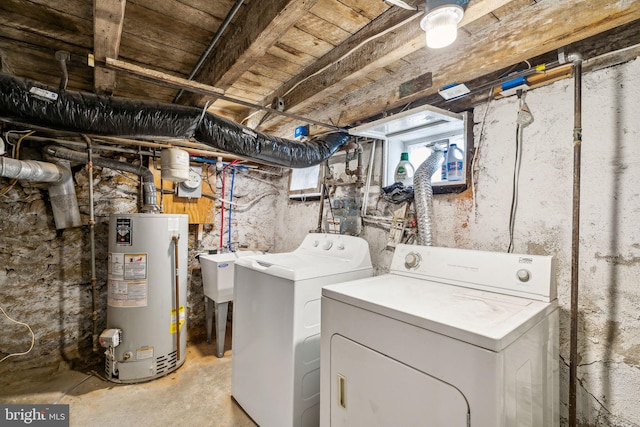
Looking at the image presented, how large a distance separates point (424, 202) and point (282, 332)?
42.3 inches

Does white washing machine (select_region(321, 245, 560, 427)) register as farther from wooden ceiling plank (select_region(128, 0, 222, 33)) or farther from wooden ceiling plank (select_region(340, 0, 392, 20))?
wooden ceiling plank (select_region(128, 0, 222, 33))

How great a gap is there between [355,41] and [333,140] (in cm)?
88

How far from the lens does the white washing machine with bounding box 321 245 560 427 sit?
797mm

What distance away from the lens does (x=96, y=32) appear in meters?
1.14

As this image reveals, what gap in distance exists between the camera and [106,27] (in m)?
1.11

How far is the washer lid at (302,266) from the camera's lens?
58.7 inches

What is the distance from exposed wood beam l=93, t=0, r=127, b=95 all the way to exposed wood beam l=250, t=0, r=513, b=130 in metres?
0.89

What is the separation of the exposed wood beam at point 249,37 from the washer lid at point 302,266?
1028 mm

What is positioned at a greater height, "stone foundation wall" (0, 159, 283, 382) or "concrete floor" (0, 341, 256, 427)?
"stone foundation wall" (0, 159, 283, 382)

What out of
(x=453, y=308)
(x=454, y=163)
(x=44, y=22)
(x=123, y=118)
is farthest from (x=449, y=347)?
(x=44, y=22)

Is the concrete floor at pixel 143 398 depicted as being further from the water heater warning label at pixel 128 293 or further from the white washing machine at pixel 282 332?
the water heater warning label at pixel 128 293

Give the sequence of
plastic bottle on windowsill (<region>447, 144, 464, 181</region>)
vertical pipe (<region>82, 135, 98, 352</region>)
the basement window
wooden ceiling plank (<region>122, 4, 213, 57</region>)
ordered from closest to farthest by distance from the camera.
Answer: wooden ceiling plank (<region>122, 4, 213, 57</region>), the basement window, plastic bottle on windowsill (<region>447, 144, 464, 181</region>), vertical pipe (<region>82, 135, 98, 352</region>)

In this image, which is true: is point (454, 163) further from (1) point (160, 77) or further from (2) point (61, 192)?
(2) point (61, 192)

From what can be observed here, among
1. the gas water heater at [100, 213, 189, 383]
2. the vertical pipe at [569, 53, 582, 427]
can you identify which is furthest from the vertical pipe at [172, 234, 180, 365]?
the vertical pipe at [569, 53, 582, 427]
